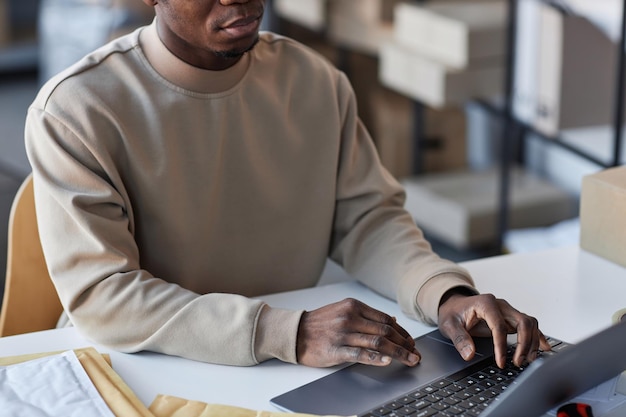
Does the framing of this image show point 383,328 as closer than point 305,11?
Yes

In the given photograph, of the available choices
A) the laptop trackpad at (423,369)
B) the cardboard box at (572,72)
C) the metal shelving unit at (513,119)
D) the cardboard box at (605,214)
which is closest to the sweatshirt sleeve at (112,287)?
the laptop trackpad at (423,369)

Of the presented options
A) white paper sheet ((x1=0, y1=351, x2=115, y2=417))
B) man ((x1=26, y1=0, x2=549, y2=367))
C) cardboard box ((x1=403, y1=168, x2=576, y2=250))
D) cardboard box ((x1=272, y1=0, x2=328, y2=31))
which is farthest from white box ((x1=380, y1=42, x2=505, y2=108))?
white paper sheet ((x1=0, y1=351, x2=115, y2=417))

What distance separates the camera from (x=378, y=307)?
1358mm

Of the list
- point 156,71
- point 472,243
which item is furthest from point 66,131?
point 472,243

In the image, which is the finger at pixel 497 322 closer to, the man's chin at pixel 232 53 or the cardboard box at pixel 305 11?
the man's chin at pixel 232 53

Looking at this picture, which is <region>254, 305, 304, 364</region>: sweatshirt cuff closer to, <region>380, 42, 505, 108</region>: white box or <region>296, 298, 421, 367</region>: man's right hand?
<region>296, 298, 421, 367</region>: man's right hand

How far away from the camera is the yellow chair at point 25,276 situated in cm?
149

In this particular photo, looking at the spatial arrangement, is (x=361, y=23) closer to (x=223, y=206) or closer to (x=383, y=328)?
(x=223, y=206)

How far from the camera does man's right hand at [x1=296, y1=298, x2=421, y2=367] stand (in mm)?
1134

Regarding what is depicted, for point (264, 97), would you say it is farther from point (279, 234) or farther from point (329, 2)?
point (329, 2)

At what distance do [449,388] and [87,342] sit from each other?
45cm

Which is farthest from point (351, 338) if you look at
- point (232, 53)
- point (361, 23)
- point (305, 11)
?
point (305, 11)

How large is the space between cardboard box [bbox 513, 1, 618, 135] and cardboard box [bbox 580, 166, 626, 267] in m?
1.22

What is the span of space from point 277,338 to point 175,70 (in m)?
A: 0.42
